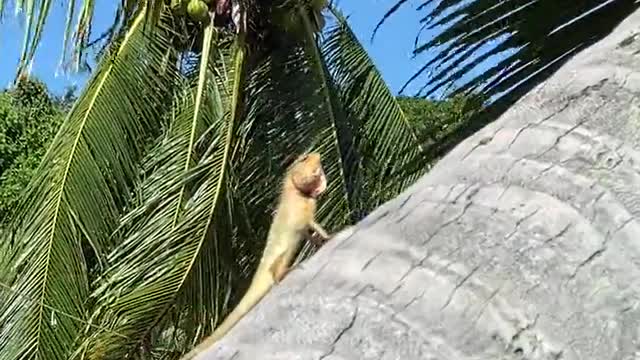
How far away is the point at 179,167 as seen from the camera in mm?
5863

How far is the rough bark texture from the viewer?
1.00m

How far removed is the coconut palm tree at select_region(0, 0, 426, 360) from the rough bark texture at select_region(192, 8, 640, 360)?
380 cm

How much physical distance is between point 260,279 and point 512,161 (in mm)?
584

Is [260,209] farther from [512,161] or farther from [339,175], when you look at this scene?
[512,161]

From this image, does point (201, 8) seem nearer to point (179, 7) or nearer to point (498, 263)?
point (179, 7)

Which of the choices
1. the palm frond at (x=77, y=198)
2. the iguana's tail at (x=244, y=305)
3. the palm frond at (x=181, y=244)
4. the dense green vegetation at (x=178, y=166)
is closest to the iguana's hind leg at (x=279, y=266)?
the iguana's tail at (x=244, y=305)

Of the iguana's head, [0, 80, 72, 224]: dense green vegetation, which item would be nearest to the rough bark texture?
the iguana's head

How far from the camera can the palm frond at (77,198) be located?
5.30m

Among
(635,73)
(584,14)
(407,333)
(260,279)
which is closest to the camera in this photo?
(407,333)

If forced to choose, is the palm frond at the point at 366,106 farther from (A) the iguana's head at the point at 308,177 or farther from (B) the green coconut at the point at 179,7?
(A) the iguana's head at the point at 308,177

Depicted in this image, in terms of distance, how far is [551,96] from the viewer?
1267 millimetres

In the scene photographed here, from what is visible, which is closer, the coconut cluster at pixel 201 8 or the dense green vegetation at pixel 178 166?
the dense green vegetation at pixel 178 166

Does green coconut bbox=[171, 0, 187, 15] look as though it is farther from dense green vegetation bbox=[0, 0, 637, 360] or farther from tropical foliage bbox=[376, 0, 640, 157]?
tropical foliage bbox=[376, 0, 640, 157]

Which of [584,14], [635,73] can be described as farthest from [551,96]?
[584,14]
